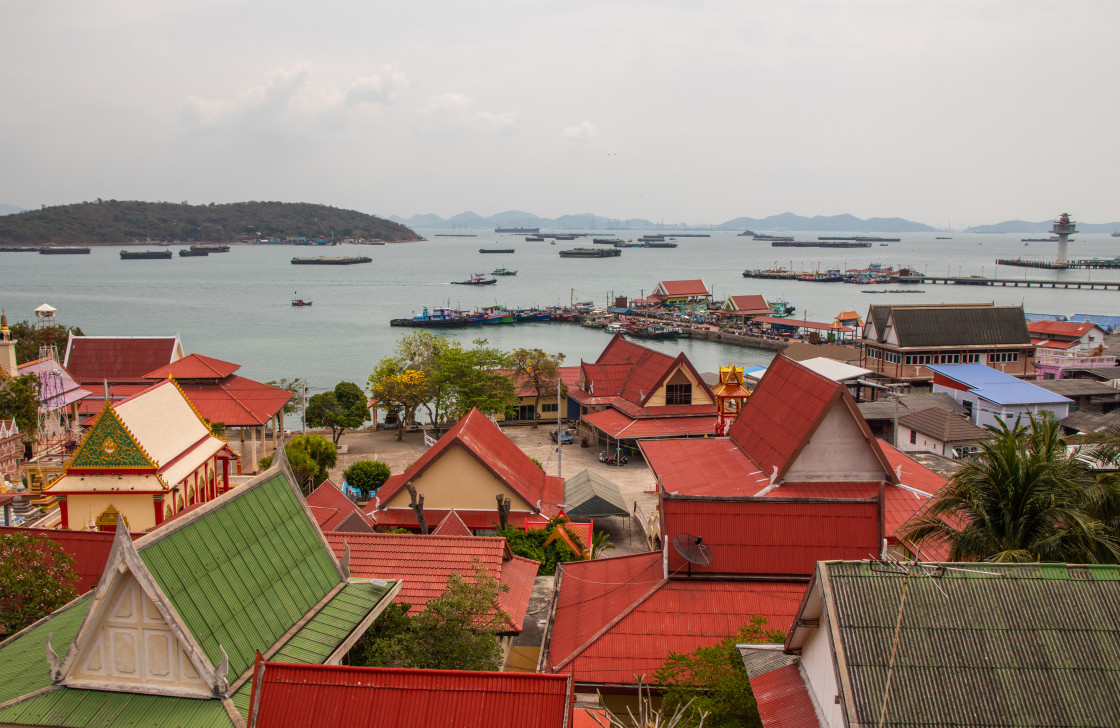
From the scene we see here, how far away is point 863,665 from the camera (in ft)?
26.0

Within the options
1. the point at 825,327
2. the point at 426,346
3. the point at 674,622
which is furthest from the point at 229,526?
the point at 825,327

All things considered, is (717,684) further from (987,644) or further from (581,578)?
(581,578)

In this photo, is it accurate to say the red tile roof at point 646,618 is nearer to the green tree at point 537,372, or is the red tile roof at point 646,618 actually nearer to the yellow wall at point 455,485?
the yellow wall at point 455,485

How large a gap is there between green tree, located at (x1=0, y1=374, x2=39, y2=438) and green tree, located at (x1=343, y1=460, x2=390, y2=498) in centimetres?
1283

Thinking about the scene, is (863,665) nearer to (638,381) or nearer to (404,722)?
(404,722)

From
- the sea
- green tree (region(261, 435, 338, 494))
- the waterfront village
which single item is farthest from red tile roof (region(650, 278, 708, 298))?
green tree (region(261, 435, 338, 494))

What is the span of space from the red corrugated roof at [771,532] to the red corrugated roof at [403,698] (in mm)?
7329

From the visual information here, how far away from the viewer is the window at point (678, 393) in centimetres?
3775

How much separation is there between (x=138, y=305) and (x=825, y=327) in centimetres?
9817

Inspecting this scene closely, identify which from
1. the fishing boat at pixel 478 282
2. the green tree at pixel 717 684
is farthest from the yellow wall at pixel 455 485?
the fishing boat at pixel 478 282

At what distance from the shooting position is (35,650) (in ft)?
38.5

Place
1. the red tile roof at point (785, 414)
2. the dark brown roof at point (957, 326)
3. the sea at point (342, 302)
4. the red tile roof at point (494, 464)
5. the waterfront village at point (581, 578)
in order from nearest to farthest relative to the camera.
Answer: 1. the waterfront village at point (581, 578)
2. the red tile roof at point (785, 414)
3. the red tile roof at point (494, 464)
4. the dark brown roof at point (957, 326)
5. the sea at point (342, 302)

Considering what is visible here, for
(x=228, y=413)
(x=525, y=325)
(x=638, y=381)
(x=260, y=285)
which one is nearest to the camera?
(x=228, y=413)

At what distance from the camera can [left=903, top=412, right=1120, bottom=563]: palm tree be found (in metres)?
12.0
